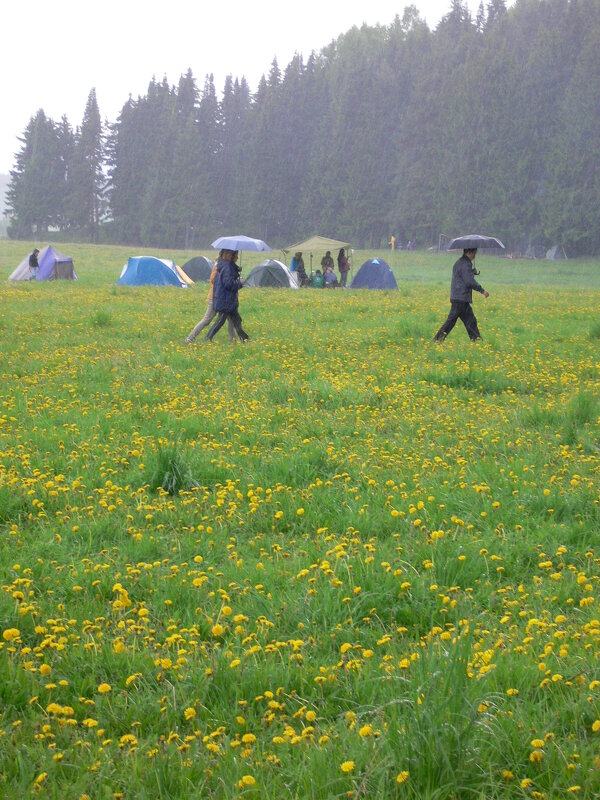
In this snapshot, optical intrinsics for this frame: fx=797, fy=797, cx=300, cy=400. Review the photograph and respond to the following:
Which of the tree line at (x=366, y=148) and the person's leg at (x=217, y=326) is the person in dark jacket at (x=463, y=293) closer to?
the person's leg at (x=217, y=326)

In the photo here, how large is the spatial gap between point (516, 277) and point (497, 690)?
43932 mm

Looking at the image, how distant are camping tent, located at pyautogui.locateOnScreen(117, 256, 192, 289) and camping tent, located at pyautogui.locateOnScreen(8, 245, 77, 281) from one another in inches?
97.5

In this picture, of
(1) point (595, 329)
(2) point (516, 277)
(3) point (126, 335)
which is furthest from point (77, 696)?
(2) point (516, 277)

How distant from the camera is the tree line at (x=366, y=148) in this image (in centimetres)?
5878

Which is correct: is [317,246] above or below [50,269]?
above

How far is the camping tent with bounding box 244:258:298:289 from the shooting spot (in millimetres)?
30250

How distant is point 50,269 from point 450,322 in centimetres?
2202

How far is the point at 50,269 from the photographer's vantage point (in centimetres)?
3105

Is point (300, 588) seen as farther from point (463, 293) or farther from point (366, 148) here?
point (366, 148)

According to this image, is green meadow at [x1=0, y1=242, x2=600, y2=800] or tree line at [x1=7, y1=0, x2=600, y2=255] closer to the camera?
green meadow at [x1=0, y1=242, x2=600, y2=800]

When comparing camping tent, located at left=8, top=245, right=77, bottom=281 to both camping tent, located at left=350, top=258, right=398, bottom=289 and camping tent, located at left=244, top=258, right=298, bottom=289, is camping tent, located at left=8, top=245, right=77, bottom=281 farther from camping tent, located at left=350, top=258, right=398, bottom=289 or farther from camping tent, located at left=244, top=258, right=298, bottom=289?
camping tent, located at left=350, top=258, right=398, bottom=289

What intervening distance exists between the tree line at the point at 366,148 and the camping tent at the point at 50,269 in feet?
120

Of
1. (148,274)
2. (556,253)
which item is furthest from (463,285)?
(556,253)

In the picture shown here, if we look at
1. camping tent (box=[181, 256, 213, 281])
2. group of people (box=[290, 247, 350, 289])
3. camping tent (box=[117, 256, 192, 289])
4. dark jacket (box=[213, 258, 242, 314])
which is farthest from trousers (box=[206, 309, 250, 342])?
camping tent (box=[181, 256, 213, 281])
